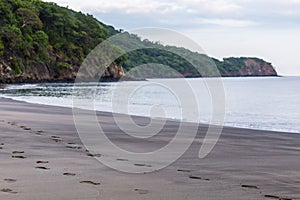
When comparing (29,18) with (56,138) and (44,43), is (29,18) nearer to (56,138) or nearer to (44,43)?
(44,43)

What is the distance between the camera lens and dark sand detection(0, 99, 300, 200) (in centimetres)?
636

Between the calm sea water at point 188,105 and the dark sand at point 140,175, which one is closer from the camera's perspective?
the dark sand at point 140,175

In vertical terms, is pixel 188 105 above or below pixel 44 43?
below

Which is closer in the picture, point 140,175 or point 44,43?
point 140,175

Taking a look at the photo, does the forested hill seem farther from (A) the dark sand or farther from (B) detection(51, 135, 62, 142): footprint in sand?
(A) the dark sand

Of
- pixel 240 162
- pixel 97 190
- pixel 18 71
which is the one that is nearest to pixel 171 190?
pixel 97 190

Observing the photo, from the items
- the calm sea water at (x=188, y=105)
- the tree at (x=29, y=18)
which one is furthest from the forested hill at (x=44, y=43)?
the calm sea water at (x=188, y=105)

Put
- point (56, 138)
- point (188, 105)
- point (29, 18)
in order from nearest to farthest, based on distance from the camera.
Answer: point (56, 138) < point (188, 105) < point (29, 18)

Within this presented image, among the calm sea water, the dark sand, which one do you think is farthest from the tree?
the dark sand

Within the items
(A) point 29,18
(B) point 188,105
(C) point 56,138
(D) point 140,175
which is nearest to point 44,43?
(A) point 29,18

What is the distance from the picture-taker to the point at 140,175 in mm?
7750

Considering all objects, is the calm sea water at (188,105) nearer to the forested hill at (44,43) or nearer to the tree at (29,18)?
the forested hill at (44,43)

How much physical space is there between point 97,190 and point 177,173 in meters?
2.02

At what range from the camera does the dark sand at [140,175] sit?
6359 millimetres
